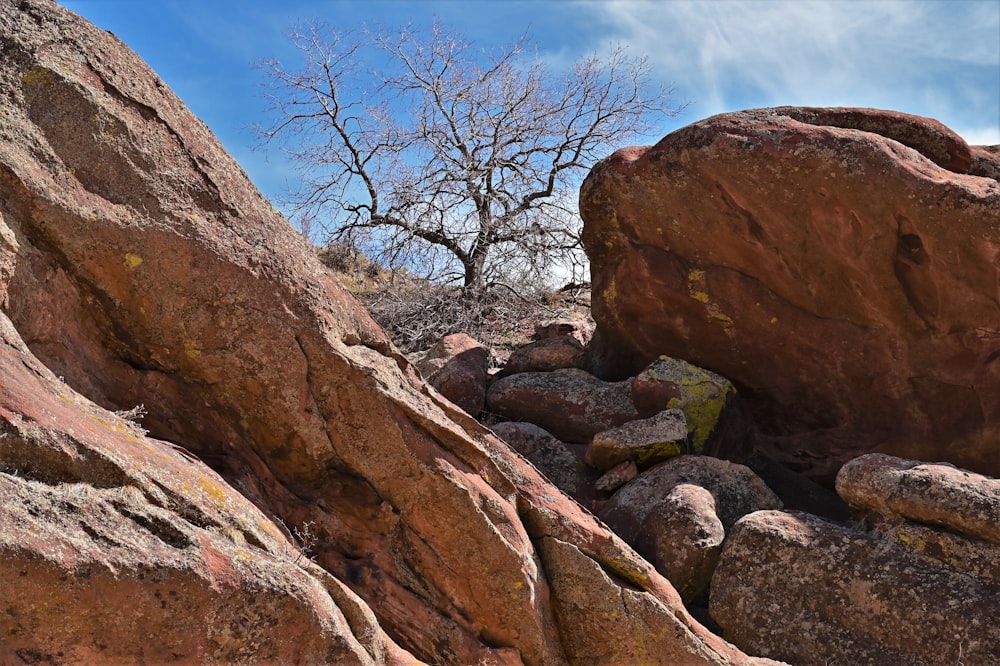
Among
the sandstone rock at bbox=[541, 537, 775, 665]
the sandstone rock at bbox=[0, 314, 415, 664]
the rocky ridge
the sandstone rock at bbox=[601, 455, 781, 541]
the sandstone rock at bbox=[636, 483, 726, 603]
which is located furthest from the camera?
the sandstone rock at bbox=[601, 455, 781, 541]

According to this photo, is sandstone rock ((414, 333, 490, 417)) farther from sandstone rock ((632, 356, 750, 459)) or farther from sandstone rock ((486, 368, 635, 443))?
sandstone rock ((632, 356, 750, 459))

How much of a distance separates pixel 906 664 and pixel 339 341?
154 inches

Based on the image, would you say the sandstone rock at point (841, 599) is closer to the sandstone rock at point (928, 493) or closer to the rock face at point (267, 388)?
the sandstone rock at point (928, 493)

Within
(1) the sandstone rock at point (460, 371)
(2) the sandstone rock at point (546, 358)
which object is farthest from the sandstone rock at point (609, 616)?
(2) the sandstone rock at point (546, 358)

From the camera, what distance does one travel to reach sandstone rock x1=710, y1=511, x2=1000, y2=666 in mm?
6070

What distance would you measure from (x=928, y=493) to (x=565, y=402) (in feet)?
12.3

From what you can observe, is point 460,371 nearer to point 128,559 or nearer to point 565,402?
point 565,402

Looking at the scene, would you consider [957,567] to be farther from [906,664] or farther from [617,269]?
[617,269]

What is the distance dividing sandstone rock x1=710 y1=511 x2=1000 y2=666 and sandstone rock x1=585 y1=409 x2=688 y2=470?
52.8 inches

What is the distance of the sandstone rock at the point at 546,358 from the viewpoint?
35.0ft

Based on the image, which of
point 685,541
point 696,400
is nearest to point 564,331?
point 696,400

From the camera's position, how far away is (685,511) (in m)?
7.22

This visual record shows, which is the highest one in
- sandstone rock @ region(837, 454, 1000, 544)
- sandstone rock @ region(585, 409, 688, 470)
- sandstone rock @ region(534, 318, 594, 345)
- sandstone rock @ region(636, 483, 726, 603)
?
sandstone rock @ region(534, 318, 594, 345)

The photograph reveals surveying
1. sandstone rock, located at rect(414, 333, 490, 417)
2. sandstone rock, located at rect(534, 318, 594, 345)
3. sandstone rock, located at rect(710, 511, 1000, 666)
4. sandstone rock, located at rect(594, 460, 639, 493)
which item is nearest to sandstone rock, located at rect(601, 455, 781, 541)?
sandstone rock, located at rect(594, 460, 639, 493)
